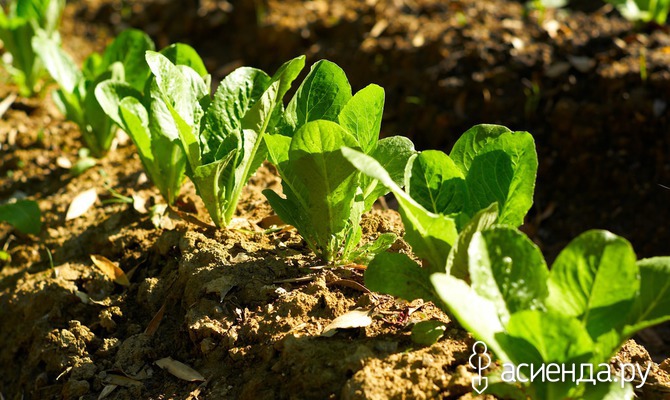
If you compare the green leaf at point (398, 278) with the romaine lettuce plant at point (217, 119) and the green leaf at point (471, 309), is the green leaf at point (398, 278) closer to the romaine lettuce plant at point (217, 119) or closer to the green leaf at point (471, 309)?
the green leaf at point (471, 309)

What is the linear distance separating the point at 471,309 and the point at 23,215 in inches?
73.1

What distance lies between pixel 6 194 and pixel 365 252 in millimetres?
1744

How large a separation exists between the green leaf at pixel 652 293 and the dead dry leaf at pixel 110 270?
1.48m

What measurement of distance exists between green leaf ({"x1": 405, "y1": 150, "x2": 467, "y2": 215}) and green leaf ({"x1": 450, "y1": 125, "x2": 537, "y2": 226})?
3 centimetres

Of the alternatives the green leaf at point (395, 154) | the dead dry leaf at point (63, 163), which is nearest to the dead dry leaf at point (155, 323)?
the green leaf at point (395, 154)

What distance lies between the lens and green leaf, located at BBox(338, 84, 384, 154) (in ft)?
6.22

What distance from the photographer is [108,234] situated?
101 inches

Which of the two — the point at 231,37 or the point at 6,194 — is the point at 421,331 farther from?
the point at 231,37

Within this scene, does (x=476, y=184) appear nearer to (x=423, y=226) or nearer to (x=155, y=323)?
(x=423, y=226)

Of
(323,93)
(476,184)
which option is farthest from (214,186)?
(476,184)

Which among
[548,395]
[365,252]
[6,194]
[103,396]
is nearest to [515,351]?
[548,395]

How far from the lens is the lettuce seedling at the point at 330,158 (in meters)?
1.80

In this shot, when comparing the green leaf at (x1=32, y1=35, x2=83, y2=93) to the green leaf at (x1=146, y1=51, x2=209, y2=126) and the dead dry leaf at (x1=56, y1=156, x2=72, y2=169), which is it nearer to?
the dead dry leaf at (x1=56, y1=156, x2=72, y2=169)

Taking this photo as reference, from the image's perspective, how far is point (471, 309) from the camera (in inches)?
57.1
